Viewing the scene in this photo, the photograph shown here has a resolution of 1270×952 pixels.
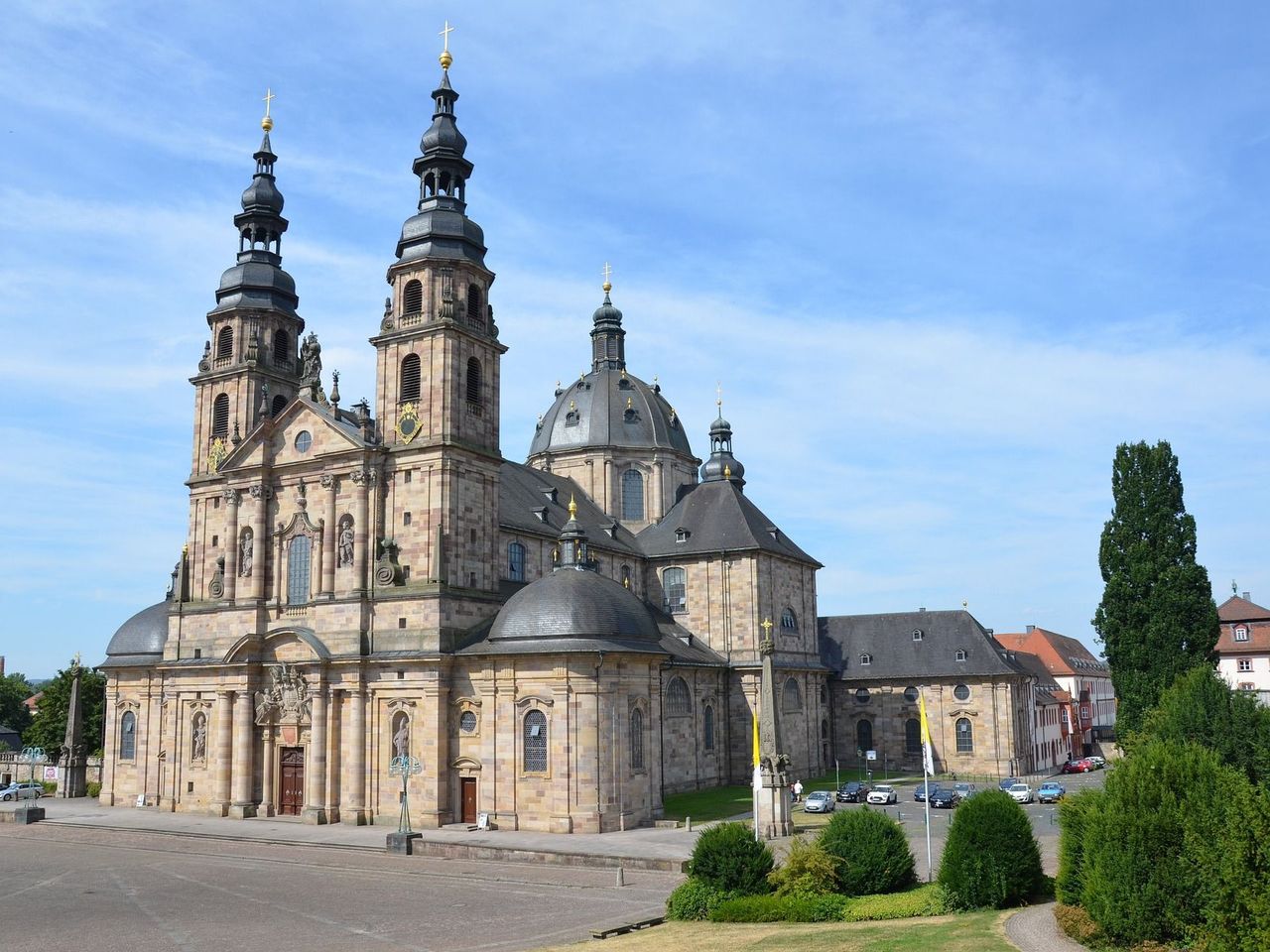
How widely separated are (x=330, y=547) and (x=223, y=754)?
11083 millimetres

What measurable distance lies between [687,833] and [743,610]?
78.1ft

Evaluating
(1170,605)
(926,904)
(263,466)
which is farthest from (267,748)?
(1170,605)

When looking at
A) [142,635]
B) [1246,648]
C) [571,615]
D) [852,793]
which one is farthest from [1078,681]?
[142,635]

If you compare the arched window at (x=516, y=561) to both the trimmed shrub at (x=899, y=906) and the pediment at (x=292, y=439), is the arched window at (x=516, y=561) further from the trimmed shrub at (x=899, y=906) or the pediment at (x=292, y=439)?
the trimmed shrub at (x=899, y=906)

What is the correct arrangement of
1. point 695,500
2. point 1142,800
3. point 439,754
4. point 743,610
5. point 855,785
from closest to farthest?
point 1142,800, point 439,754, point 855,785, point 743,610, point 695,500

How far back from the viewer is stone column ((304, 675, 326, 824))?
50125mm

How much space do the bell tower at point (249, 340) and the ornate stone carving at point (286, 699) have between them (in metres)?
12.9

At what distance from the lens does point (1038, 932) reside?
21344 millimetres

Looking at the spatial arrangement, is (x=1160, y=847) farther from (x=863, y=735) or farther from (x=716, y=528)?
(x=863, y=735)

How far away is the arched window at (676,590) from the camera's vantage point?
69.8 m

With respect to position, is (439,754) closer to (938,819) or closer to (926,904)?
(938,819)

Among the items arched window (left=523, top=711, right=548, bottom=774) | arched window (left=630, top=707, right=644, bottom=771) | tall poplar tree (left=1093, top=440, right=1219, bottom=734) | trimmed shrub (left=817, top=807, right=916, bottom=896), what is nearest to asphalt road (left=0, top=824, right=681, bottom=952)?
trimmed shrub (left=817, top=807, right=916, bottom=896)

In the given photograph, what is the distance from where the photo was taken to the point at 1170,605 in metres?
50.4

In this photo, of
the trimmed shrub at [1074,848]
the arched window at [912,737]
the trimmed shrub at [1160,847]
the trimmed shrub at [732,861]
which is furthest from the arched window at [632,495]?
the trimmed shrub at [1160,847]
